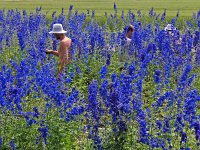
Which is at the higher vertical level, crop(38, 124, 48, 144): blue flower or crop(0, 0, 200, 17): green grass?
crop(38, 124, 48, 144): blue flower

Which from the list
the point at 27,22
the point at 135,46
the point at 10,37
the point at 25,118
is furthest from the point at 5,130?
the point at 27,22

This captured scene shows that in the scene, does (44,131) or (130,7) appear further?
(130,7)

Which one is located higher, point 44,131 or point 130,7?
point 44,131

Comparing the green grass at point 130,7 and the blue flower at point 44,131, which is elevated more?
the blue flower at point 44,131

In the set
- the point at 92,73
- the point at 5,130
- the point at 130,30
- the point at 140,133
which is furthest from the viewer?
the point at 130,30

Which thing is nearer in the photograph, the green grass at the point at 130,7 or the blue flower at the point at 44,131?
the blue flower at the point at 44,131

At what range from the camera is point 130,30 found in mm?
11984

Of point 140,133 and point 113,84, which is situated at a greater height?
point 113,84

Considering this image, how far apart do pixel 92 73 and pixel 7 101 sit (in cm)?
399

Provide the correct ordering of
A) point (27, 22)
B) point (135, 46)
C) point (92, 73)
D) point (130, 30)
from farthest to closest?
point (27, 22) < point (130, 30) < point (135, 46) < point (92, 73)

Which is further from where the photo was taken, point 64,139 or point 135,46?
point 135,46

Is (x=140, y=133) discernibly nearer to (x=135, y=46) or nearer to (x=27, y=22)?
(x=135, y=46)

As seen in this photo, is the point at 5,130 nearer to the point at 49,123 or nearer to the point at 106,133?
the point at 49,123

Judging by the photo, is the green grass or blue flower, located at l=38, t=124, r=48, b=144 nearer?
blue flower, located at l=38, t=124, r=48, b=144
